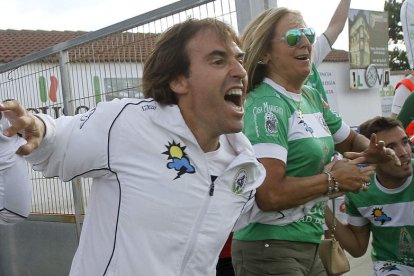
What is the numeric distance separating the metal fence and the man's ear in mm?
1510

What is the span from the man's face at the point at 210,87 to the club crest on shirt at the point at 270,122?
0.44m

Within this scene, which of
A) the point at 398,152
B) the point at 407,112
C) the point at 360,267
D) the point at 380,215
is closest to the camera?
the point at 398,152

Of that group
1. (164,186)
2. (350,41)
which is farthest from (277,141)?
(350,41)

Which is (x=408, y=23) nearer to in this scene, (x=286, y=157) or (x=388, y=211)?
(x=388, y=211)

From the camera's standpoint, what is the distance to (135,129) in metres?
2.15

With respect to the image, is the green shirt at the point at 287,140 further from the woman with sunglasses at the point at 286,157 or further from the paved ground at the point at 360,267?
the paved ground at the point at 360,267

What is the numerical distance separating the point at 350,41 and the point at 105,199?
1393 centimetres

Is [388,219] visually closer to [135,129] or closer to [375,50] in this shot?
[135,129]

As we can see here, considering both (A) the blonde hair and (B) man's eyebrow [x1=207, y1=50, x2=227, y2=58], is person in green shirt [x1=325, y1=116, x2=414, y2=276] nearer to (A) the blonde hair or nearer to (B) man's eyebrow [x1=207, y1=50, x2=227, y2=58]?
(A) the blonde hair

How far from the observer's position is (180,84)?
2.32 m

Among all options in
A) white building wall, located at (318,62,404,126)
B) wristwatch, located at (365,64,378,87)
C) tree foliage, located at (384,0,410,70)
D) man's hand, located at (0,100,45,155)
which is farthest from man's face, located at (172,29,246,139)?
tree foliage, located at (384,0,410,70)

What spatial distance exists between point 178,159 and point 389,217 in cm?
211

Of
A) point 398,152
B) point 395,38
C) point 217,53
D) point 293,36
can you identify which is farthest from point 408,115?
point 395,38

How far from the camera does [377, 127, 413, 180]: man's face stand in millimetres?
3645
